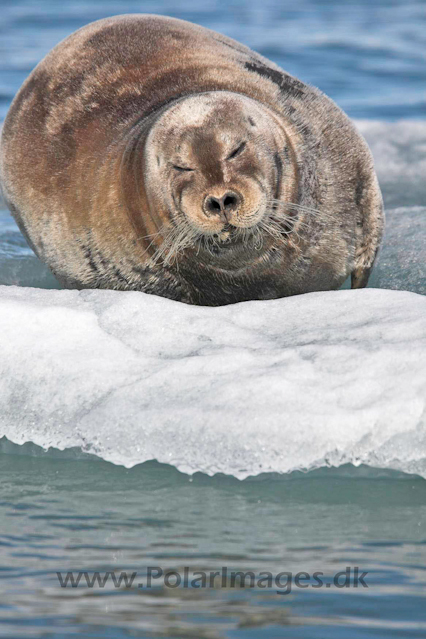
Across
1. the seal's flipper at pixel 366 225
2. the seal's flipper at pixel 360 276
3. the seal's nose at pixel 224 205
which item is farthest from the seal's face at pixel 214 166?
the seal's flipper at pixel 360 276

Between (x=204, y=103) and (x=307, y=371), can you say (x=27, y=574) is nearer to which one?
Answer: (x=307, y=371)

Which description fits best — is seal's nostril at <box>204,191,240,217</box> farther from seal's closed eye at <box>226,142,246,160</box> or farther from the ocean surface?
the ocean surface

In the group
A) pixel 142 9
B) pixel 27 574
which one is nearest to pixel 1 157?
pixel 27 574

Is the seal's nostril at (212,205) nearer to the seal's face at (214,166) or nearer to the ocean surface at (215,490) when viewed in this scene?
the seal's face at (214,166)

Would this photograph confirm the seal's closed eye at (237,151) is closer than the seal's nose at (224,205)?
No

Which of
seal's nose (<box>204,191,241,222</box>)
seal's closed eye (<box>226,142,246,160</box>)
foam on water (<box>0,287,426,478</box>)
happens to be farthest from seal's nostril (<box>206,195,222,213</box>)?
foam on water (<box>0,287,426,478</box>)

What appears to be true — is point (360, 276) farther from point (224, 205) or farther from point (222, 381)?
point (222, 381)

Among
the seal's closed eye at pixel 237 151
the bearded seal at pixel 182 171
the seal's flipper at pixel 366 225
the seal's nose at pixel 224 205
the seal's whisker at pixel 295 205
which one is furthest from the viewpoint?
the seal's flipper at pixel 366 225

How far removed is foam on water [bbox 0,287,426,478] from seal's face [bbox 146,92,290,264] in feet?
1.20

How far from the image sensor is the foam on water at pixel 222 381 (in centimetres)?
320

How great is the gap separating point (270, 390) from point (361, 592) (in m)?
0.87

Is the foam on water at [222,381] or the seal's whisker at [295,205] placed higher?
the seal's whisker at [295,205]

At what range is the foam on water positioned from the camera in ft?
10.5

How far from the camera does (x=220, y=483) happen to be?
3.25m
